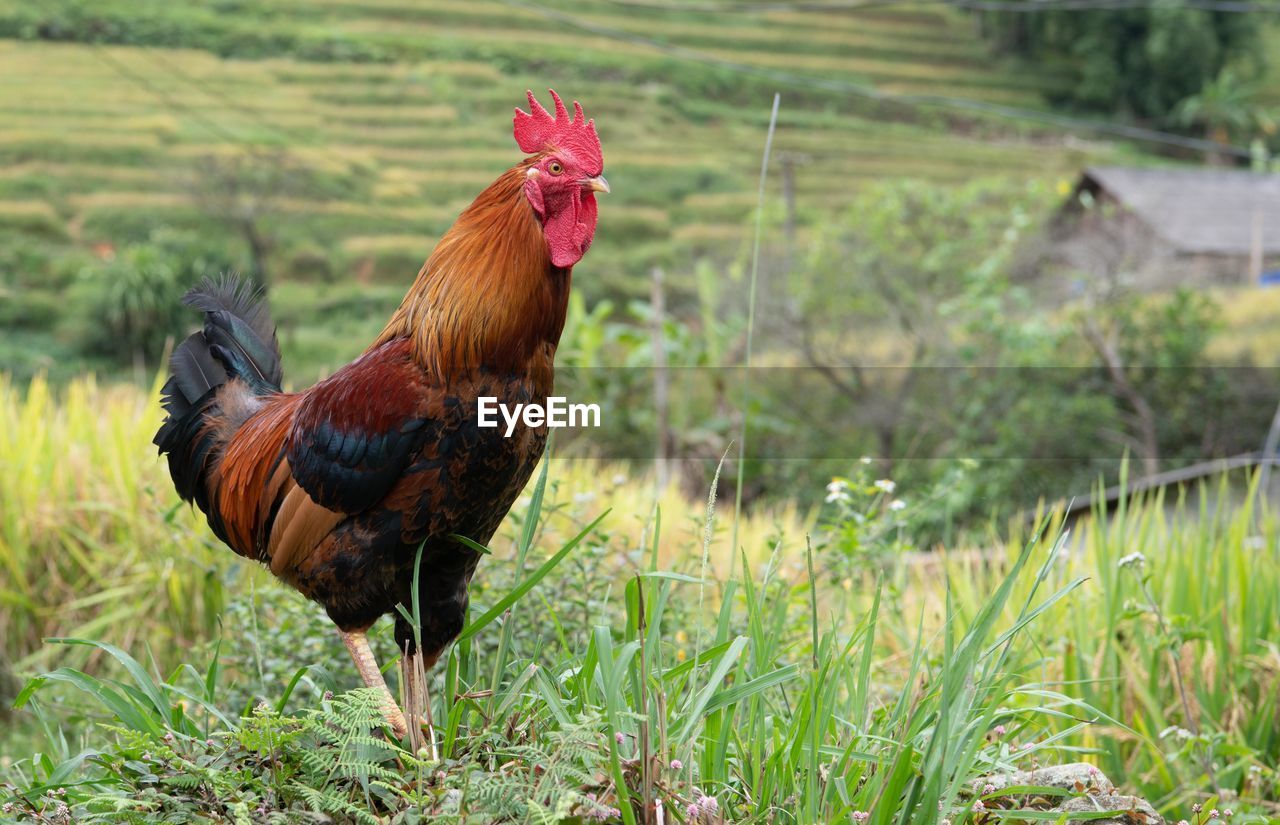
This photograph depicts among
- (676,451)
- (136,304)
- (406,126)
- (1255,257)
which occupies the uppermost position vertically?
(406,126)

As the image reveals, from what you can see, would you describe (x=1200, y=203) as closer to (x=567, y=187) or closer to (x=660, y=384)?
(x=660, y=384)

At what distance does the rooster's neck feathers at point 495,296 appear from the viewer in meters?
2.24

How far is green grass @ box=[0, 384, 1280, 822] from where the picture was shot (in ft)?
6.27

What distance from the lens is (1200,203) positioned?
526 inches

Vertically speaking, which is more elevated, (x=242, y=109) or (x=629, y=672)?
(x=242, y=109)

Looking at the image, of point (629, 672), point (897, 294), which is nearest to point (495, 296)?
point (629, 672)

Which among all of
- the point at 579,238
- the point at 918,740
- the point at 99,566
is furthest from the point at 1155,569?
the point at 99,566

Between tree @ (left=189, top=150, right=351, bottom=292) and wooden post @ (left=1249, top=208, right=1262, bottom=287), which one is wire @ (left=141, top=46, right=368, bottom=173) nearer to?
tree @ (left=189, top=150, right=351, bottom=292)

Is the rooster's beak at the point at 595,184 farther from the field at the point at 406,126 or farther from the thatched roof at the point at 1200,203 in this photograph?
the field at the point at 406,126

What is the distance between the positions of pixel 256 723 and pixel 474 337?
81 cm

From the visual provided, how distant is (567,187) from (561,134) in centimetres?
13

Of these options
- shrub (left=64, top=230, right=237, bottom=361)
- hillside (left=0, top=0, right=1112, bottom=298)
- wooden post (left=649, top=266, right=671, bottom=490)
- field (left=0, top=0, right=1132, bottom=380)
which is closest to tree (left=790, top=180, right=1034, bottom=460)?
wooden post (left=649, top=266, right=671, bottom=490)

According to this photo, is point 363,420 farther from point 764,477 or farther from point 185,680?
point 764,477

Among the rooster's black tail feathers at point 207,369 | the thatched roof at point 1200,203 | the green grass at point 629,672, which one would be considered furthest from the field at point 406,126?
the rooster's black tail feathers at point 207,369
